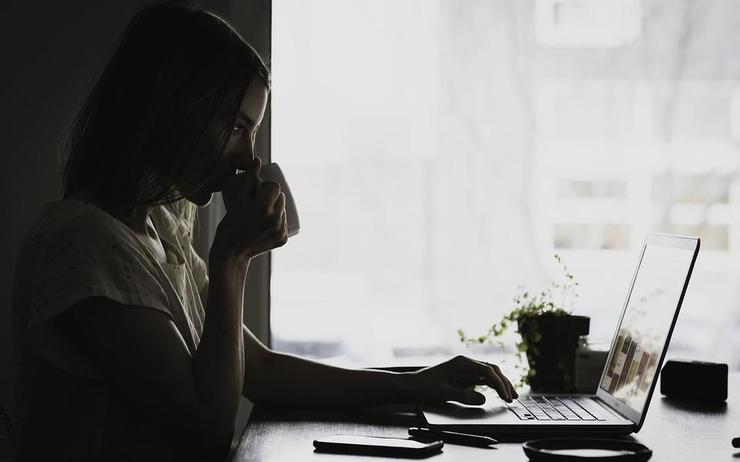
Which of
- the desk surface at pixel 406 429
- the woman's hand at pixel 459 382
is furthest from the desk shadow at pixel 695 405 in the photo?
the woman's hand at pixel 459 382

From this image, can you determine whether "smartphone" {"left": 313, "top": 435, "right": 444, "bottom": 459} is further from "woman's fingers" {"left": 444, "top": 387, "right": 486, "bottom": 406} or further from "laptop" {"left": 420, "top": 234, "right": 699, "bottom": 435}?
"woman's fingers" {"left": 444, "top": 387, "right": 486, "bottom": 406}

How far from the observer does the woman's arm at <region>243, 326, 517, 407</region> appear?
1.40 metres

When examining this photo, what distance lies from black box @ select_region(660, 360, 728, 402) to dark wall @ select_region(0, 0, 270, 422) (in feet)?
4.77

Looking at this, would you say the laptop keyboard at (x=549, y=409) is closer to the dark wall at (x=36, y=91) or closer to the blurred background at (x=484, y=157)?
the blurred background at (x=484, y=157)

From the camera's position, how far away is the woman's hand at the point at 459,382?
1382mm

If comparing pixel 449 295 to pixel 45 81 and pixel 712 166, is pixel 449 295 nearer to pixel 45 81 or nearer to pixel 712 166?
pixel 712 166

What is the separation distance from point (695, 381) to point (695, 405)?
0.06 meters

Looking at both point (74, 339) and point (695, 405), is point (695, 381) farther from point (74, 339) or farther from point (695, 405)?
point (74, 339)

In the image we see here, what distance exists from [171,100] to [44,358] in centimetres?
40

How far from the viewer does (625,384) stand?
1.31 meters

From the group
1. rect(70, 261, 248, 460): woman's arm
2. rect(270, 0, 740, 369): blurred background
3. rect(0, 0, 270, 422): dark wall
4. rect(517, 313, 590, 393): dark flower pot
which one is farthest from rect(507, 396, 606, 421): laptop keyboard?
rect(0, 0, 270, 422): dark wall

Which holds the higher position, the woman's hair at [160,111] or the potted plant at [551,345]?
the woman's hair at [160,111]

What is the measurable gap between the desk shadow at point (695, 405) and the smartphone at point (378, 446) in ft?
1.88

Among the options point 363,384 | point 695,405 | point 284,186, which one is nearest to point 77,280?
point 284,186
